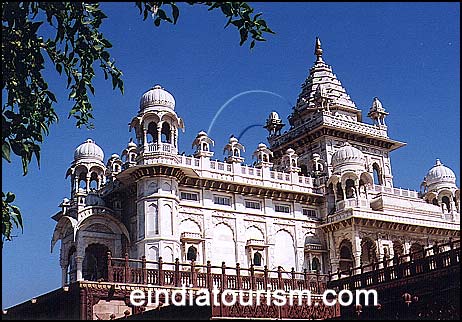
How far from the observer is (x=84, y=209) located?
106 feet

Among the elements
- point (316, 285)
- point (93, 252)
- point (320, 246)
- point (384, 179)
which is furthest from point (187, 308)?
point (384, 179)

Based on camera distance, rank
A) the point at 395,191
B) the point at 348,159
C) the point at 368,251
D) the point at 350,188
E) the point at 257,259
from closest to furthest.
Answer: the point at 257,259
the point at 348,159
the point at 368,251
the point at 350,188
the point at 395,191

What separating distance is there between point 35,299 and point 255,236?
1593cm

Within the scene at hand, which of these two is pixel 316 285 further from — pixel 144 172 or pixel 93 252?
pixel 93 252

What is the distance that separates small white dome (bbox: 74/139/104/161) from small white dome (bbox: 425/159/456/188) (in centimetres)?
1952

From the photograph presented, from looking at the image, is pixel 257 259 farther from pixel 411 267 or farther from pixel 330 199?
A: pixel 411 267

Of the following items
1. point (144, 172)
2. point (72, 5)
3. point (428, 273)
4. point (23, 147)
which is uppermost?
point (144, 172)

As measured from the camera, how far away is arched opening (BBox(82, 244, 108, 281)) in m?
33.1

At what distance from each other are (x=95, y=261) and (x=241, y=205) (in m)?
7.60

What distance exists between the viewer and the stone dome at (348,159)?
36531 mm

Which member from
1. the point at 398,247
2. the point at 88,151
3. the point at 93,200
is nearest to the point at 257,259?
the point at 398,247

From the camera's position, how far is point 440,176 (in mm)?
41438

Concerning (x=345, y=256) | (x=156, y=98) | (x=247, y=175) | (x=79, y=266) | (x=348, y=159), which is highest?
(x=156, y=98)

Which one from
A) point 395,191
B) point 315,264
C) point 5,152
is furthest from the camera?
point 395,191
